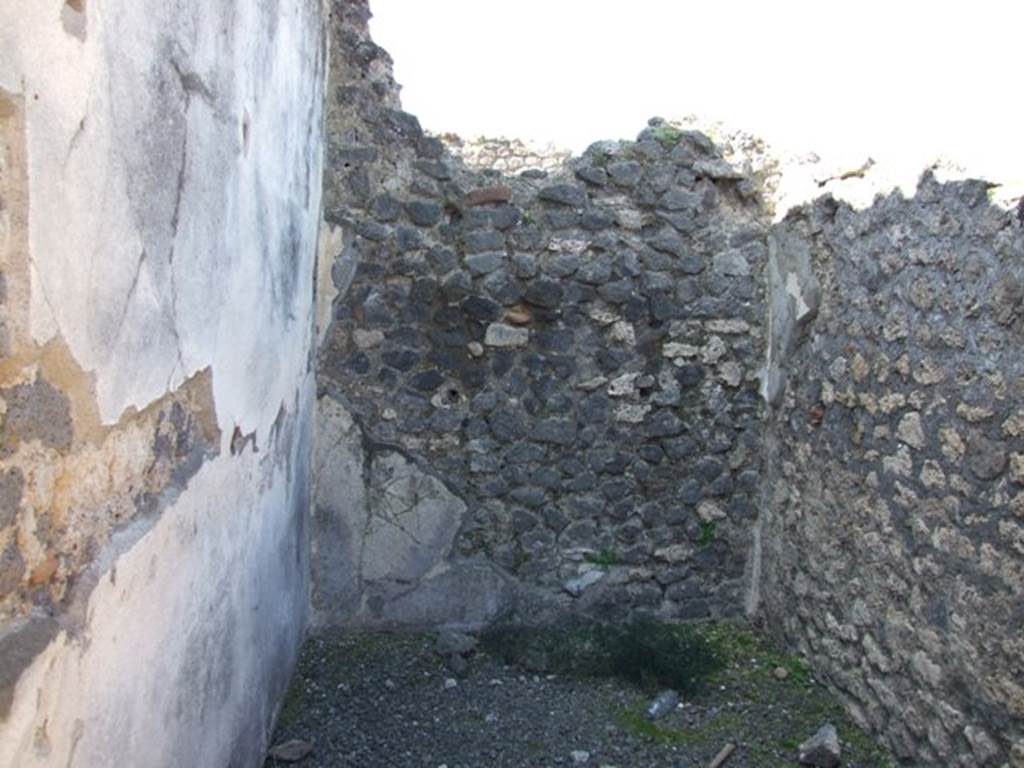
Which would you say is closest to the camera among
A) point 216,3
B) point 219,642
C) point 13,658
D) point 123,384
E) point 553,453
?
point 13,658

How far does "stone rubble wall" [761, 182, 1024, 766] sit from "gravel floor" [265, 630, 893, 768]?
191 mm

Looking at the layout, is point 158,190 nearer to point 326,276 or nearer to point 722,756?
point 326,276

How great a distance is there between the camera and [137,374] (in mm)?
1341

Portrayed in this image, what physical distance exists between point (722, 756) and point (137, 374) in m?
2.11

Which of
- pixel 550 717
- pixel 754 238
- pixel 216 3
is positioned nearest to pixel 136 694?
pixel 216 3

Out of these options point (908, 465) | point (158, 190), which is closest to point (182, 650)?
point (158, 190)

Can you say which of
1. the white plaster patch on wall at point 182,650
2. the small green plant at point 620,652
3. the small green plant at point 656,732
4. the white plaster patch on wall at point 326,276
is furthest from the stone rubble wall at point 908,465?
the white plaster patch on wall at point 182,650

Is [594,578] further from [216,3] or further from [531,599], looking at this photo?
[216,3]

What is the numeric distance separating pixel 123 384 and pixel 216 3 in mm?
843

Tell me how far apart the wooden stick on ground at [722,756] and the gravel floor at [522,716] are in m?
0.02

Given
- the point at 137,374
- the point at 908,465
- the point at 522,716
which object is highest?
the point at 137,374

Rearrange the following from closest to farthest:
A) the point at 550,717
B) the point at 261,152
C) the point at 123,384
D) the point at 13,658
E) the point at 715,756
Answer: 1. the point at 13,658
2. the point at 123,384
3. the point at 261,152
4. the point at 715,756
5. the point at 550,717

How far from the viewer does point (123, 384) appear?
4.22 feet

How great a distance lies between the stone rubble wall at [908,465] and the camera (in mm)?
2178
